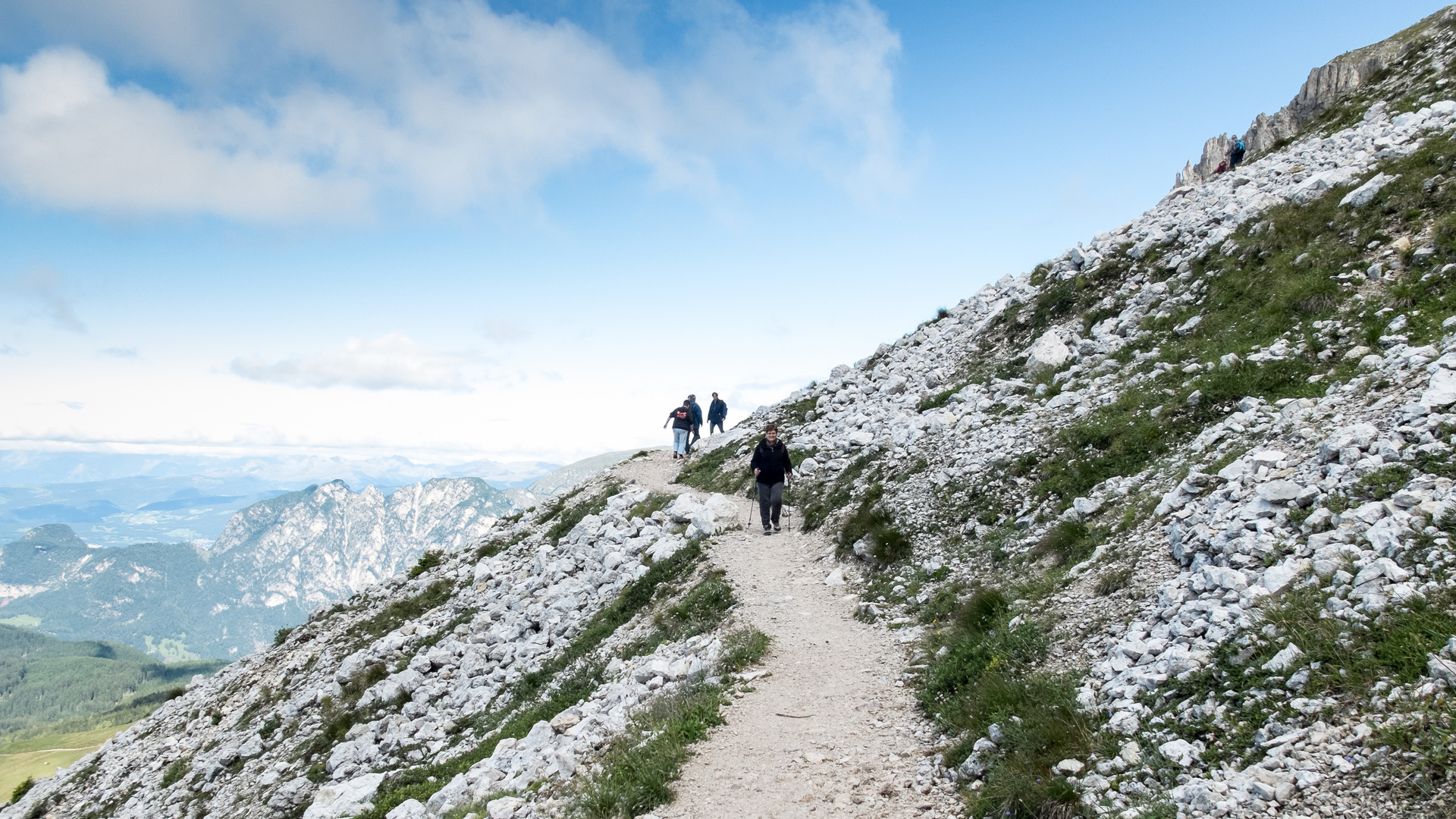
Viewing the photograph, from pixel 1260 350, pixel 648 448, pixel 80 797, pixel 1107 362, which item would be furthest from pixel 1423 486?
pixel 80 797

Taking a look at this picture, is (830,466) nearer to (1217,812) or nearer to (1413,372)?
(1413,372)

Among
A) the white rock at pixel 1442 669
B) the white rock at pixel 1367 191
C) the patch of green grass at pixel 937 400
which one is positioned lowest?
the white rock at pixel 1442 669

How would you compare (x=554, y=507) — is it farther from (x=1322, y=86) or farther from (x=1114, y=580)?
(x=1322, y=86)

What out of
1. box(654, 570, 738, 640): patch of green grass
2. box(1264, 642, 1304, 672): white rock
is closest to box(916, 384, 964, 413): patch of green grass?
box(654, 570, 738, 640): patch of green grass

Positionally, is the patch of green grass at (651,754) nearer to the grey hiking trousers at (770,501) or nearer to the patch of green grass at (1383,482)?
the patch of green grass at (1383,482)

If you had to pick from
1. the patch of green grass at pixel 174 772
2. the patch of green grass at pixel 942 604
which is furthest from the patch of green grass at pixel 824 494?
the patch of green grass at pixel 174 772

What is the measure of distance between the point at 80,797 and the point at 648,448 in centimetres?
3231

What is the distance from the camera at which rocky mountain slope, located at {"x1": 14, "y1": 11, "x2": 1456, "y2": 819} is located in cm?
652

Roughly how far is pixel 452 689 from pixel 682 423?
62.0ft

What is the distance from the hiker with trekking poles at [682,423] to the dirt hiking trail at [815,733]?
20941 mm

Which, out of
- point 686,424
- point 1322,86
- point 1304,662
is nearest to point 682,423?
point 686,424

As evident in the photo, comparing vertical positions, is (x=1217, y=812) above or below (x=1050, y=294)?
below

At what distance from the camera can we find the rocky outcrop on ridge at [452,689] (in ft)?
43.4

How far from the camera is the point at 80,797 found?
101ft
